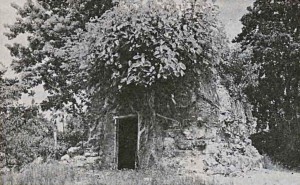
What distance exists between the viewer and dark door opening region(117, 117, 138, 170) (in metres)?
10.4

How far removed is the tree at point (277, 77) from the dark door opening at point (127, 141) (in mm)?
2997

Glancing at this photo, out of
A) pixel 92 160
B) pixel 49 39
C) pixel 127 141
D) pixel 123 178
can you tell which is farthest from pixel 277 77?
pixel 49 39

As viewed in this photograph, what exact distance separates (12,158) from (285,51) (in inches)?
292

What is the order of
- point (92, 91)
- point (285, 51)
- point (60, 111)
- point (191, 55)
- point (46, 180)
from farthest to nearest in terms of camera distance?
point (60, 111), point (285, 51), point (92, 91), point (191, 55), point (46, 180)

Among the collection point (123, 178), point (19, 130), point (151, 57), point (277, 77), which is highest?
point (277, 77)

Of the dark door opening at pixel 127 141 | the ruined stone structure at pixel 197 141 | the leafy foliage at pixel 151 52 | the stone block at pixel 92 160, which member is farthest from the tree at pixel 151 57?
the stone block at pixel 92 160

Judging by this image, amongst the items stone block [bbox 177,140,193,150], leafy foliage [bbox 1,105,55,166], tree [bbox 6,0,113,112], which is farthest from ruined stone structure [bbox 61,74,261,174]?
tree [bbox 6,0,113,112]

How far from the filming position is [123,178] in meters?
7.89

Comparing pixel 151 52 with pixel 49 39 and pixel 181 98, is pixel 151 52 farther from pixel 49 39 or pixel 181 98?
pixel 49 39

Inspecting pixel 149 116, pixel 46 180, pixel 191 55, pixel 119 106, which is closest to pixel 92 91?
pixel 119 106

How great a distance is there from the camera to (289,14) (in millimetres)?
11836

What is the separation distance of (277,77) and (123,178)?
18.9ft

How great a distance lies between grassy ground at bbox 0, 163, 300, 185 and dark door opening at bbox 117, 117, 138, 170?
1.56 metres

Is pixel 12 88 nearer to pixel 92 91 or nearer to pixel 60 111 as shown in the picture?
pixel 60 111
